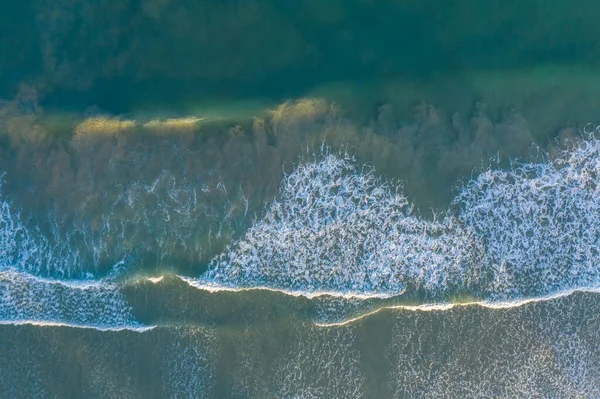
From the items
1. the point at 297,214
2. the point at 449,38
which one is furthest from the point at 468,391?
the point at 449,38

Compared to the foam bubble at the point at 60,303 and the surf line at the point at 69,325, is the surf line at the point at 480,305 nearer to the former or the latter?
the surf line at the point at 69,325

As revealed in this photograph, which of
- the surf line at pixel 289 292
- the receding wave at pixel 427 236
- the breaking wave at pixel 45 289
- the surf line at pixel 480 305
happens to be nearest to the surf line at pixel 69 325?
the breaking wave at pixel 45 289

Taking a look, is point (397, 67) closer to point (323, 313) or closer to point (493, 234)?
point (493, 234)

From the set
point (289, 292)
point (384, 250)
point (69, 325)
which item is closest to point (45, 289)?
point (69, 325)

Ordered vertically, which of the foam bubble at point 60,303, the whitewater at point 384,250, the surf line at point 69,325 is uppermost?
the whitewater at point 384,250

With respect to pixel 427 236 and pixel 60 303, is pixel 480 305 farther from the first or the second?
pixel 60 303

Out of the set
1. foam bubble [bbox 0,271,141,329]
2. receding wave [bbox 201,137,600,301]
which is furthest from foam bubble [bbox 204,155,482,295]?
foam bubble [bbox 0,271,141,329]
